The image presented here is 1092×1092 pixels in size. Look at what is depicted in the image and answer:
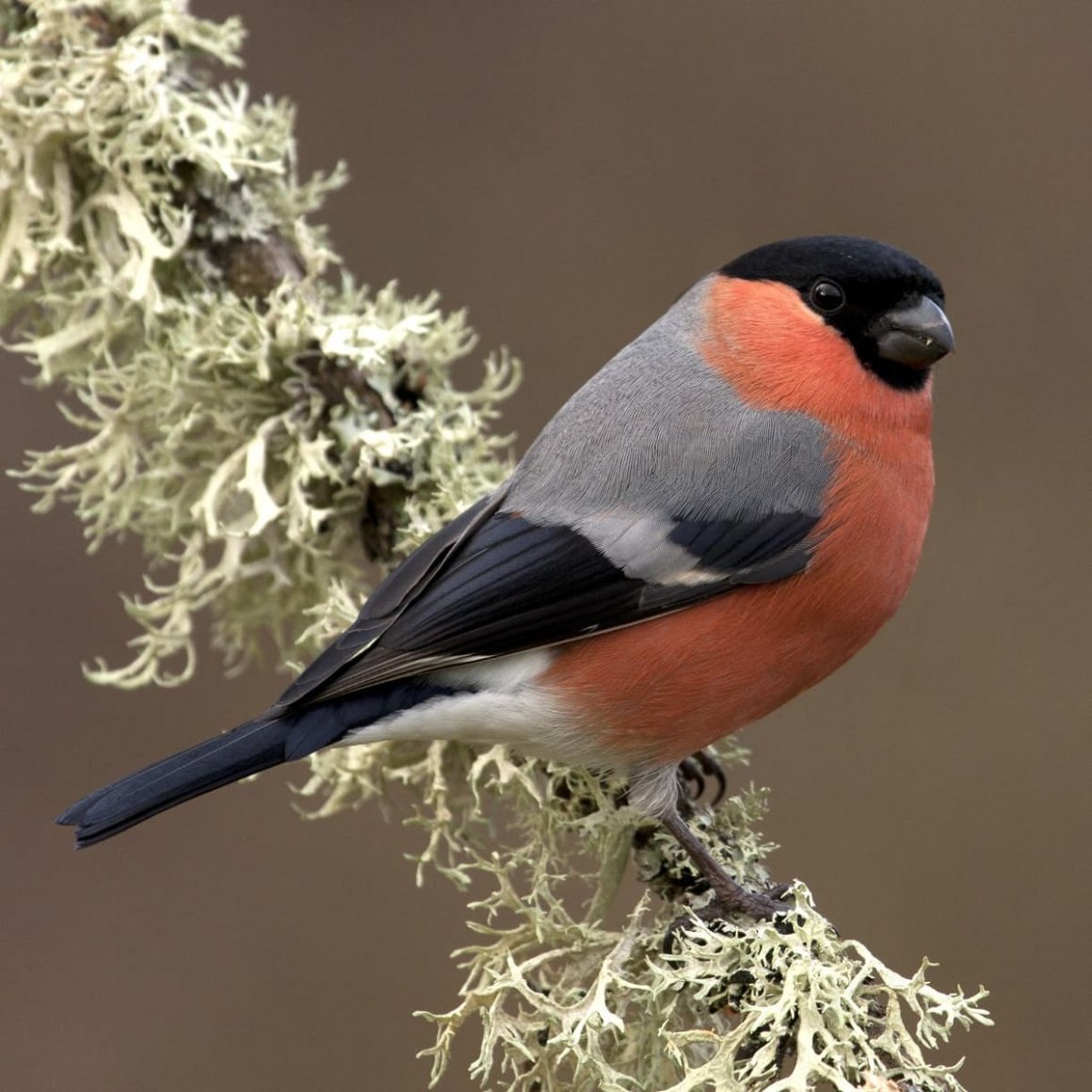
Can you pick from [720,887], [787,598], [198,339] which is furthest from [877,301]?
[198,339]

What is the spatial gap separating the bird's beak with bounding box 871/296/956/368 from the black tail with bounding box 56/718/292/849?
1118mm

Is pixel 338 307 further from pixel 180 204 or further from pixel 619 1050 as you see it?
pixel 619 1050

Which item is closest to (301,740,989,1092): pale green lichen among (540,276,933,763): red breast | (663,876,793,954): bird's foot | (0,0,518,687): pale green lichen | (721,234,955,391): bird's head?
(663,876,793,954): bird's foot

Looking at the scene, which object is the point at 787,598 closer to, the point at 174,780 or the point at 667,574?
the point at 667,574

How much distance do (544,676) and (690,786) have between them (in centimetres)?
48

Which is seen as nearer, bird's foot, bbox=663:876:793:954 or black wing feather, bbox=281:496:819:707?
bird's foot, bbox=663:876:793:954

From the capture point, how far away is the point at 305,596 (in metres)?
2.58

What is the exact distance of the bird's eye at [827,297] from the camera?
242 cm

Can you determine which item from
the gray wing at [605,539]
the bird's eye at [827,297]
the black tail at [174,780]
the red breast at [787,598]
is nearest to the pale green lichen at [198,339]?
the gray wing at [605,539]

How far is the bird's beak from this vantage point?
7.73ft

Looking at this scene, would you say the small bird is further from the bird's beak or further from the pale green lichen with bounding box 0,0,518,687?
the pale green lichen with bounding box 0,0,518,687

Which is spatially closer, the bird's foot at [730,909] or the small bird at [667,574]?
the bird's foot at [730,909]

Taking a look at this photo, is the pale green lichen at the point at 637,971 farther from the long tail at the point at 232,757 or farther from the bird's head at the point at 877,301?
the bird's head at the point at 877,301

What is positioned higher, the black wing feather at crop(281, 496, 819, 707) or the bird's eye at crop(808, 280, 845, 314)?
the bird's eye at crop(808, 280, 845, 314)
